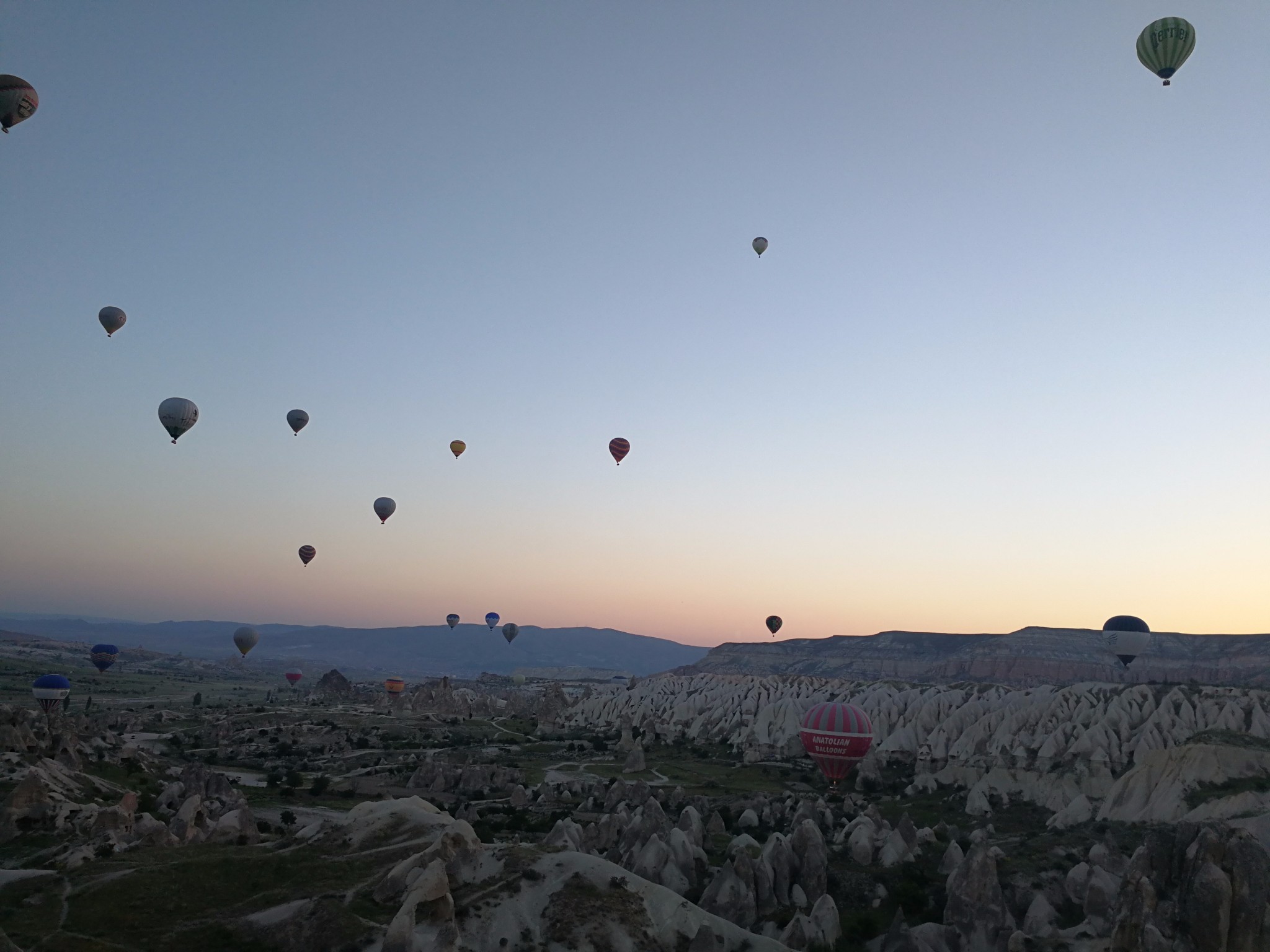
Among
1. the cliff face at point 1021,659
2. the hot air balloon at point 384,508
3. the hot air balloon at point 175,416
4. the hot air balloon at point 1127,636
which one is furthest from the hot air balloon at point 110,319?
the cliff face at point 1021,659

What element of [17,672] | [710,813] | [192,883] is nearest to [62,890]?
[192,883]

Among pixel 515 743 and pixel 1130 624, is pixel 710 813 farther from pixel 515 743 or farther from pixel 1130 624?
pixel 1130 624

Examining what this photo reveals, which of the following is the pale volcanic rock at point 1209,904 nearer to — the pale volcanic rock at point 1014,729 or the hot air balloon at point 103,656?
the pale volcanic rock at point 1014,729

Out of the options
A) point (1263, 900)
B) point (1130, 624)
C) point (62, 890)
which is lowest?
point (62, 890)

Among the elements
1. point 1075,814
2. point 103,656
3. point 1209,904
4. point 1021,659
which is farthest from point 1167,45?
point 1021,659

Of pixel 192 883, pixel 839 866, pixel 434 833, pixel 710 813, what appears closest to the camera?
pixel 192 883

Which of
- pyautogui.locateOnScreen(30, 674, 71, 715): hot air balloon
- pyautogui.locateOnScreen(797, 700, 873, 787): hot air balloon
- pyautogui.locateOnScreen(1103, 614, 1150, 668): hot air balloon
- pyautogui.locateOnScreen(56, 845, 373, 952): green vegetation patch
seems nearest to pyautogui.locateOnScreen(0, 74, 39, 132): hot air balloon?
pyautogui.locateOnScreen(56, 845, 373, 952): green vegetation patch
